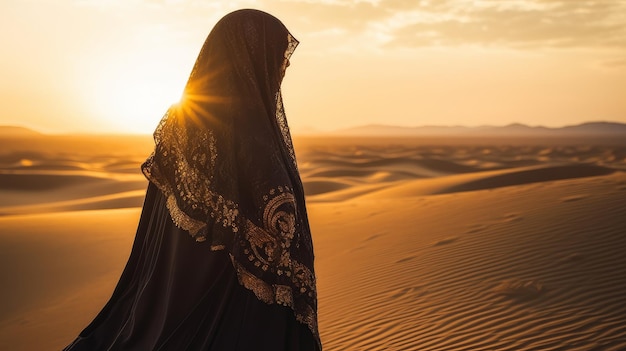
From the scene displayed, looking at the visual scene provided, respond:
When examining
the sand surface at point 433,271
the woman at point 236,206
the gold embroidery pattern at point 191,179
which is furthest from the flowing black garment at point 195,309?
the sand surface at point 433,271

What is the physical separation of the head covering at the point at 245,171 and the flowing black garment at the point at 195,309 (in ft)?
0.30

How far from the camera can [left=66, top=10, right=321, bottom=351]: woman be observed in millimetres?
3436

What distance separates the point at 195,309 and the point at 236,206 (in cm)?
61

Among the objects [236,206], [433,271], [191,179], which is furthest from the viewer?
[433,271]

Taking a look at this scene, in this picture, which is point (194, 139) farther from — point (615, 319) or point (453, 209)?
point (453, 209)

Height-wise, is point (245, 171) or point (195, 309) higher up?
point (245, 171)

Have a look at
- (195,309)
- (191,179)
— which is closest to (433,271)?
(195,309)

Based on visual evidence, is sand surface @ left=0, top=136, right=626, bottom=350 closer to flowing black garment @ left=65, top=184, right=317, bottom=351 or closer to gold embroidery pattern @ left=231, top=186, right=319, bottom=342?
flowing black garment @ left=65, top=184, right=317, bottom=351

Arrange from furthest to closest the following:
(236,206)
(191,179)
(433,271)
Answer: (433,271), (191,179), (236,206)

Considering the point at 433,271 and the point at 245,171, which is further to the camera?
the point at 433,271

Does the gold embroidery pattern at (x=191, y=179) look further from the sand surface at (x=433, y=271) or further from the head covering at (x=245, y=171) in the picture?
the sand surface at (x=433, y=271)

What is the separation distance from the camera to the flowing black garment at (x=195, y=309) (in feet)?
11.5

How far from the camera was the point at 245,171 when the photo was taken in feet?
11.3

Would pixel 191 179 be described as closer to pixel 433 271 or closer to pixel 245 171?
pixel 245 171
